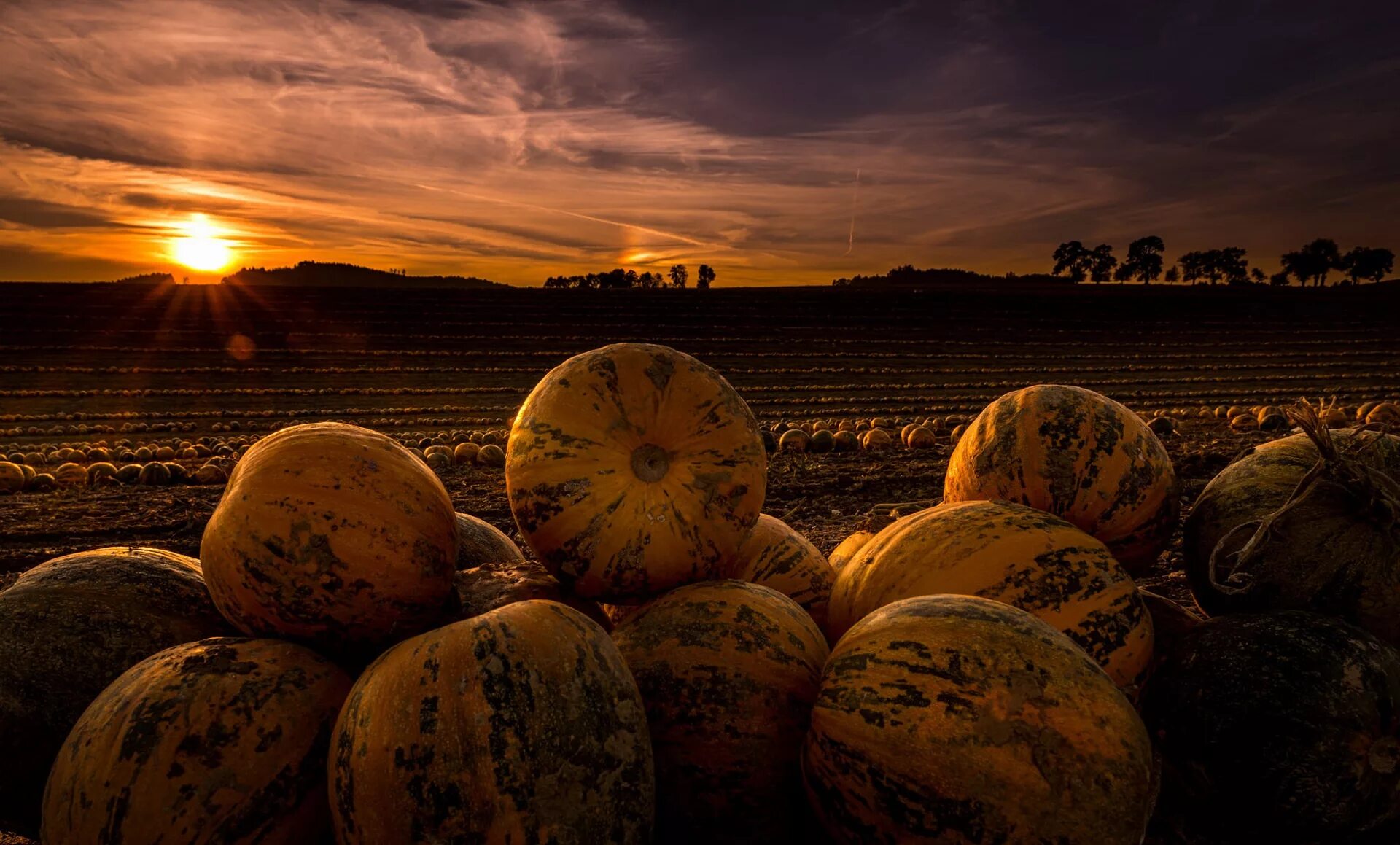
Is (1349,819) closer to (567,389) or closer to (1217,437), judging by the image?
(567,389)

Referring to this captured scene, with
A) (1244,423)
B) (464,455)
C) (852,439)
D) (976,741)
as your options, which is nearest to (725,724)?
(976,741)

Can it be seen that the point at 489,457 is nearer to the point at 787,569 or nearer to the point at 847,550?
the point at 847,550

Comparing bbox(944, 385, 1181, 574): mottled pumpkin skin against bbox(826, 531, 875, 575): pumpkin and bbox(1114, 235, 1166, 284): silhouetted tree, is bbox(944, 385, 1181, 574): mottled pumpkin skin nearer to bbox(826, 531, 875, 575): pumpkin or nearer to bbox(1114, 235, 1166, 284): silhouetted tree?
bbox(826, 531, 875, 575): pumpkin

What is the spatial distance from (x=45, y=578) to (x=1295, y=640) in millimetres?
3986

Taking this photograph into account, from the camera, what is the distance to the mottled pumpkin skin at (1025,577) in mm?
2463

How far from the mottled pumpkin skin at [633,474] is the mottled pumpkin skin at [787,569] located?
47cm

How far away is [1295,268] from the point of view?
317 feet

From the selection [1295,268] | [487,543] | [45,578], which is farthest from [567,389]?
[1295,268]

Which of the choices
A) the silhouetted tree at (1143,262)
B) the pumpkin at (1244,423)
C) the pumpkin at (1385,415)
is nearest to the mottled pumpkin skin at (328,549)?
the pumpkin at (1244,423)

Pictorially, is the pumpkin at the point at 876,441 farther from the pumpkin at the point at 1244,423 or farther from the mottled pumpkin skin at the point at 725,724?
the mottled pumpkin skin at the point at 725,724

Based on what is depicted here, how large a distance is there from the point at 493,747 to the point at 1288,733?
2215 mm

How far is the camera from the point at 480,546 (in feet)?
10.5

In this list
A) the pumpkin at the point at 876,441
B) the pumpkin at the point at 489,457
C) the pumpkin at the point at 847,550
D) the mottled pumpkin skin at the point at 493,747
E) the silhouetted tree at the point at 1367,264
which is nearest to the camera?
the mottled pumpkin skin at the point at 493,747

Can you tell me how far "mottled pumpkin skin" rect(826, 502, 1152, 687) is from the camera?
246cm
